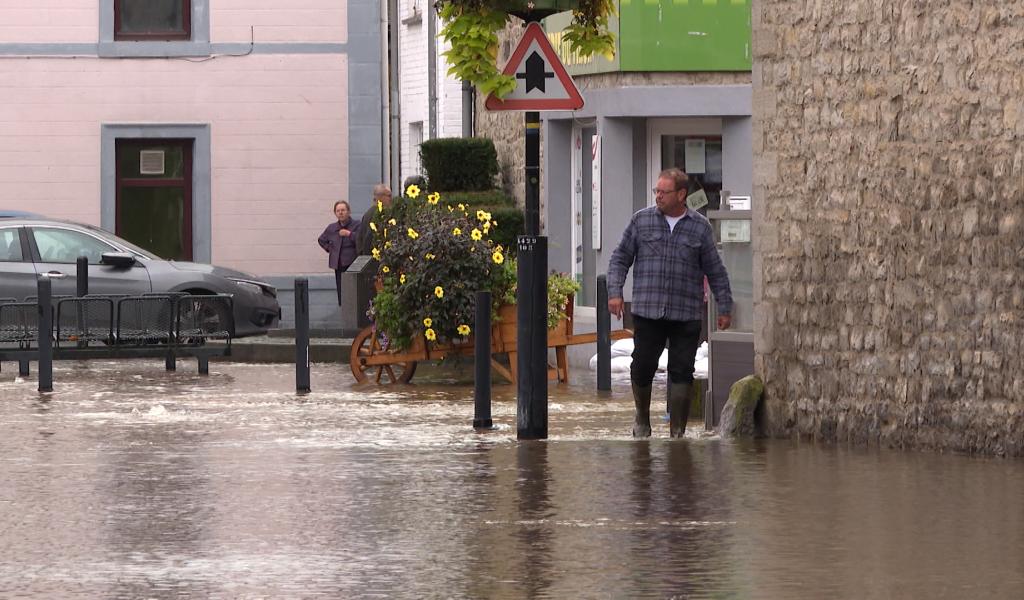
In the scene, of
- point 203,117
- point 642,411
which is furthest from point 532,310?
point 203,117

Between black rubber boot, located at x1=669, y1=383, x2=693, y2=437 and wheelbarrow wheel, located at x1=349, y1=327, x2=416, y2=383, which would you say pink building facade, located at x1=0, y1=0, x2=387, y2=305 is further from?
black rubber boot, located at x1=669, y1=383, x2=693, y2=437

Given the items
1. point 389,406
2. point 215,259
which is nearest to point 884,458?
point 389,406

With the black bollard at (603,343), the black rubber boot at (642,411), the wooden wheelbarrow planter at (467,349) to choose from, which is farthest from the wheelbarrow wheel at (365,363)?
the black rubber boot at (642,411)

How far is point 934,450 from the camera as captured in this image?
12.3m

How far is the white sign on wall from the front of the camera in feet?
74.1

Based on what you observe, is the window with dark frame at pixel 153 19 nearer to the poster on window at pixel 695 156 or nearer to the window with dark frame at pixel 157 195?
the window with dark frame at pixel 157 195

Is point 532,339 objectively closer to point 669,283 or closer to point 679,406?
point 669,283

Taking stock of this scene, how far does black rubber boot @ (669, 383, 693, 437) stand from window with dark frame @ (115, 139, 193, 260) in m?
17.0

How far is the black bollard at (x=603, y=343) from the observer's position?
18.1 m

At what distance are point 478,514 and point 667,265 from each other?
366cm

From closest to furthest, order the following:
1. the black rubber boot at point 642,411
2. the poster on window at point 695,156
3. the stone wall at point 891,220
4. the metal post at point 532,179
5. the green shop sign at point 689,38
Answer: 1. the stone wall at point 891,220
2. the metal post at point 532,179
3. the black rubber boot at point 642,411
4. the green shop sign at point 689,38
5. the poster on window at point 695,156

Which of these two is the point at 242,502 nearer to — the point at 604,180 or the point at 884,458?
the point at 884,458

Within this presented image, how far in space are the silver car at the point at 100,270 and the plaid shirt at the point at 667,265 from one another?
1040 centimetres

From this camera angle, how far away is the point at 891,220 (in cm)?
1261
